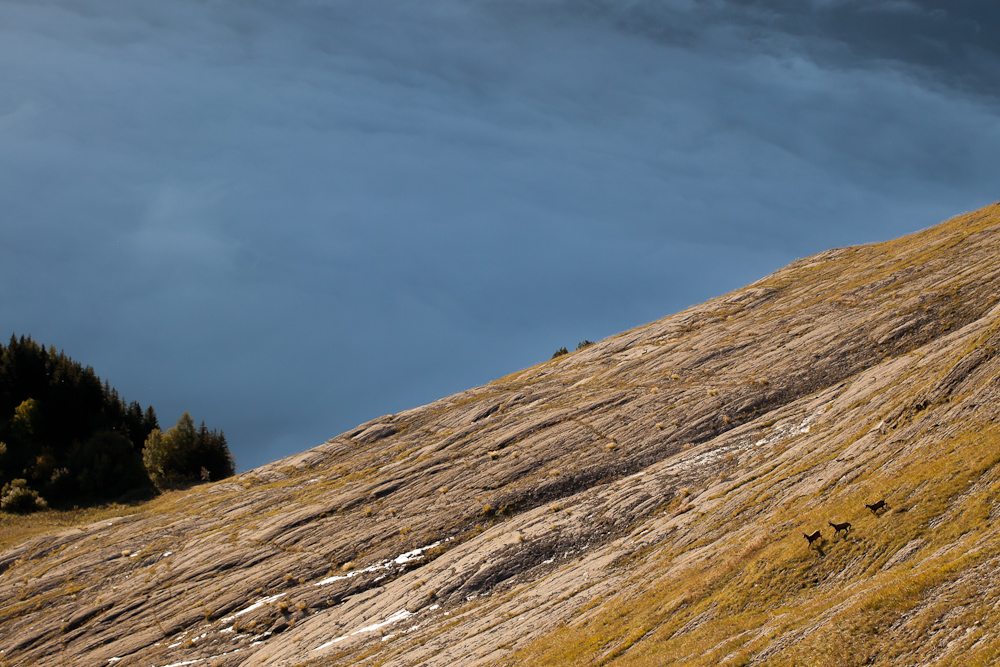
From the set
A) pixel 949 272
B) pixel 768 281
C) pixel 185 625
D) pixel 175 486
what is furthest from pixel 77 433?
pixel 949 272

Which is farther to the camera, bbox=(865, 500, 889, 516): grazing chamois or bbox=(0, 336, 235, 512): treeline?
bbox=(0, 336, 235, 512): treeline

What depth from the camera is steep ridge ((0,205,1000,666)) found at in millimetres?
20188

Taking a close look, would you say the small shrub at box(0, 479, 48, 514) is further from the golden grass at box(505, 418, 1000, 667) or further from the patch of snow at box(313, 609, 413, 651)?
the golden grass at box(505, 418, 1000, 667)

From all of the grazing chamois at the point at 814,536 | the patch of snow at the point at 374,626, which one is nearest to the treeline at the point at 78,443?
the patch of snow at the point at 374,626

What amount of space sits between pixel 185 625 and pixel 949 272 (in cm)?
7044

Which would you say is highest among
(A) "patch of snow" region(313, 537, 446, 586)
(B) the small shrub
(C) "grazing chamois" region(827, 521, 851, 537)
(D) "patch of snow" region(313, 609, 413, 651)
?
(B) the small shrub

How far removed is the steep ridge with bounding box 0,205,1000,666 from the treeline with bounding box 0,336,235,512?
46.4ft

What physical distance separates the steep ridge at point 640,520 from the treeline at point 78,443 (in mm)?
14156

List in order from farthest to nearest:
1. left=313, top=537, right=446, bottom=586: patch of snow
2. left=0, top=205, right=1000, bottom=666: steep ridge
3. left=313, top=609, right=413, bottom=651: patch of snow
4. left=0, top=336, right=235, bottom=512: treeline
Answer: left=0, top=336, right=235, bottom=512: treeline → left=313, top=537, right=446, bottom=586: patch of snow → left=313, top=609, right=413, bottom=651: patch of snow → left=0, top=205, right=1000, bottom=666: steep ridge

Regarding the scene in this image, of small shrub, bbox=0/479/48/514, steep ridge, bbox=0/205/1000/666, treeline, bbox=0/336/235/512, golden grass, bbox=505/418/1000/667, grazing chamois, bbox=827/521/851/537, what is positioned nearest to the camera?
golden grass, bbox=505/418/1000/667

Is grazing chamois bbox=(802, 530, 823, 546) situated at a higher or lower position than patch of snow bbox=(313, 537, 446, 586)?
lower

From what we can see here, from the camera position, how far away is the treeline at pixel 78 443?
74.7 m

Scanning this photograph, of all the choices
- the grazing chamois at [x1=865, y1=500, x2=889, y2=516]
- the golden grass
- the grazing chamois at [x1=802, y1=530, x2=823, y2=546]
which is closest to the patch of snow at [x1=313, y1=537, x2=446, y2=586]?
the golden grass

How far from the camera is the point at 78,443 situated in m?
84.6
